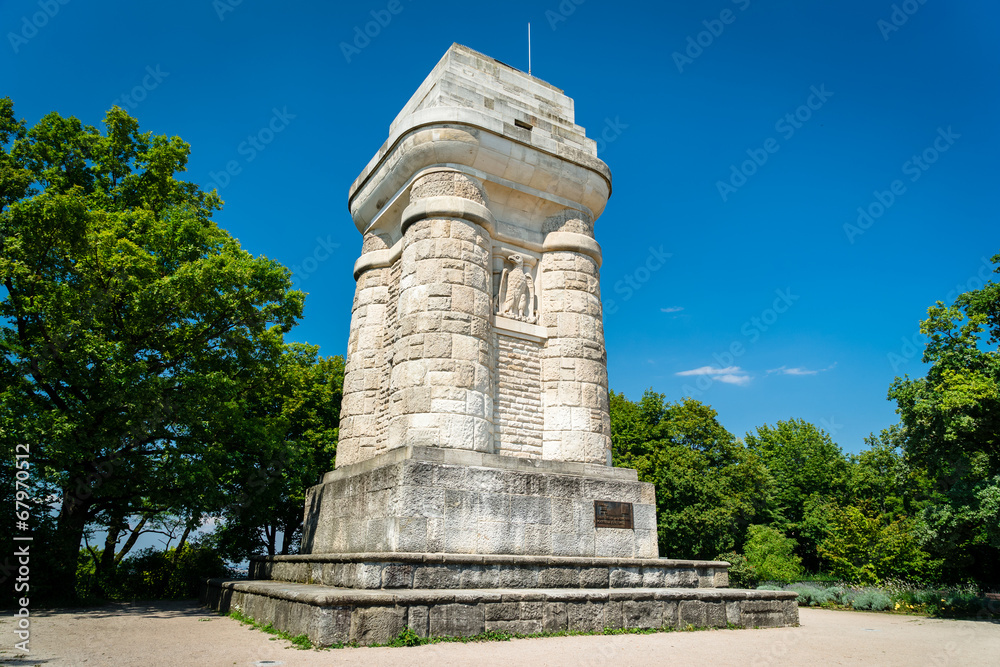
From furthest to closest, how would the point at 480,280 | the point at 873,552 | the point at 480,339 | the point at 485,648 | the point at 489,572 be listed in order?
the point at 873,552
the point at 480,280
the point at 480,339
the point at 489,572
the point at 485,648

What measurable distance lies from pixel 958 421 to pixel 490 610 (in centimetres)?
1124

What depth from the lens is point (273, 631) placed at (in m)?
7.51

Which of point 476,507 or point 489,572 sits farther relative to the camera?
point 476,507

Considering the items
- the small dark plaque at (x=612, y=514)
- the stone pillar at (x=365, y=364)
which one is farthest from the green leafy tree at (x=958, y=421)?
the stone pillar at (x=365, y=364)

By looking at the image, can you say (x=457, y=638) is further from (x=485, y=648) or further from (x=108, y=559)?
(x=108, y=559)

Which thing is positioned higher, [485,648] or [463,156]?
[463,156]

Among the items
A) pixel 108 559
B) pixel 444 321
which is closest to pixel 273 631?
pixel 444 321

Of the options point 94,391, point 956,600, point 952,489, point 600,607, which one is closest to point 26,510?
point 94,391

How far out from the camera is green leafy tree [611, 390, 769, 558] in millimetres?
25984

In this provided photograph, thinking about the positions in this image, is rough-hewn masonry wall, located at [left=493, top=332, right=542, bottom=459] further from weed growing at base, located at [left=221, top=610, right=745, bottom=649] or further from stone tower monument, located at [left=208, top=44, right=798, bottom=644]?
weed growing at base, located at [left=221, top=610, right=745, bottom=649]

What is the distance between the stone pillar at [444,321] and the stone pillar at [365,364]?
1.39 meters

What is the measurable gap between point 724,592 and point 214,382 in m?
9.09

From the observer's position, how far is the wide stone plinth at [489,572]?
760cm

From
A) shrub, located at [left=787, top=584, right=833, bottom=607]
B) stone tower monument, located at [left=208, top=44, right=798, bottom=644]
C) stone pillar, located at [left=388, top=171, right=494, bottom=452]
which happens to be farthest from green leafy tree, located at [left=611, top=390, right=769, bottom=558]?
stone pillar, located at [left=388, top=171, right=494, bottom=452]
